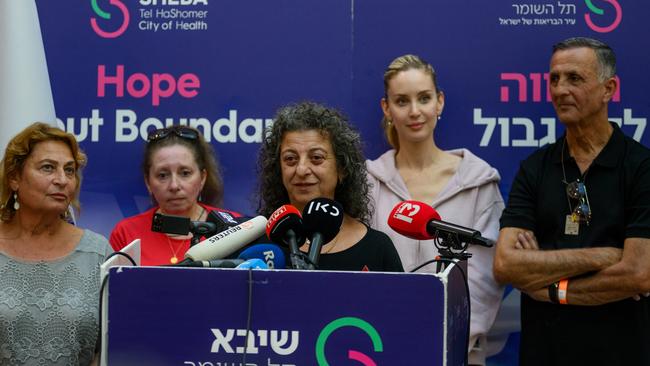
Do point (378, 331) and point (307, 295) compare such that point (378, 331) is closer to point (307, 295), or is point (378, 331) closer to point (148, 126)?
point (307, 295)

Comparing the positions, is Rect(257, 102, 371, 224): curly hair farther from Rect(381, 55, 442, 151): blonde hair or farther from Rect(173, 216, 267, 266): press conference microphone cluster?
Rect(381, 55, 442, 151): blonde hair

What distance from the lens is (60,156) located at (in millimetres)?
3512

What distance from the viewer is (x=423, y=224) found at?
102 inches

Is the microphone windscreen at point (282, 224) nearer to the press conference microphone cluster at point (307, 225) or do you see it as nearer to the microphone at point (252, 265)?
the press conference microphone cluster at point (307, 225)

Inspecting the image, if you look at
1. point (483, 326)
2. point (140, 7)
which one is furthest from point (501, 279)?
point (140, 7)

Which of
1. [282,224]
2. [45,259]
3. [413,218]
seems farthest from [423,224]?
[45,259]

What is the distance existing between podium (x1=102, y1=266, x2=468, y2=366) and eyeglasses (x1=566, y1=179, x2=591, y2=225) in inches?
65.5

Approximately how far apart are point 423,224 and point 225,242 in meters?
0.58

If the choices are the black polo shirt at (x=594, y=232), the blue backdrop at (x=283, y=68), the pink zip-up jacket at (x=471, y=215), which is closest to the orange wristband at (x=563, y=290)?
the black polo shirt at (x=594, y=232)

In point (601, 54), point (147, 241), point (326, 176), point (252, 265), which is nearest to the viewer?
point (252, 265)

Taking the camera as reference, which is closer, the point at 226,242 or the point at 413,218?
the point at 226,242

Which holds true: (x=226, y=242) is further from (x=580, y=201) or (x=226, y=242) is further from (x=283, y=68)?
(x=283, y=68)

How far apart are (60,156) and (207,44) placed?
128cm

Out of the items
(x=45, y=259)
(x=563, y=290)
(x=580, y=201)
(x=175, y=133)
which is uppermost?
(x=175, y=133)
